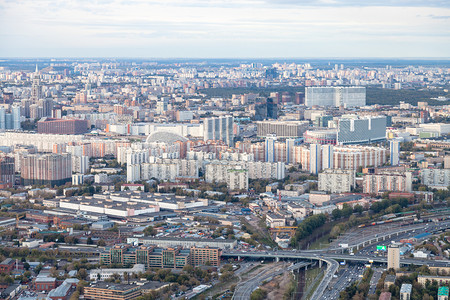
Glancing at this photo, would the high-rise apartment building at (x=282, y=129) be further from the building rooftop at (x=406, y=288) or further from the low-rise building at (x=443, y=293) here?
the low-rise building at (x=443, y=293)

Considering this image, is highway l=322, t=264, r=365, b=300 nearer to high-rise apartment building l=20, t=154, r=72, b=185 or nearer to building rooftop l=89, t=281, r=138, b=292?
building rooftop l=89, t=281, r=138, b=292

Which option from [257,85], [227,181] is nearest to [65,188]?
[227,181]

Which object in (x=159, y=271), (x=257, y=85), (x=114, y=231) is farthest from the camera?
(x=257, y=85)

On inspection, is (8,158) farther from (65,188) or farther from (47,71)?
→ (47,71)

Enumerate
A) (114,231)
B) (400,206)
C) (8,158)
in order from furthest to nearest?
(8,158), (400,206), (114,231)

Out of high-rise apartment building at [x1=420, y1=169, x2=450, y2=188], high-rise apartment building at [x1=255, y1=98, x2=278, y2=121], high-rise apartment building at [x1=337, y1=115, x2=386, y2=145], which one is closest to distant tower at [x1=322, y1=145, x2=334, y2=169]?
high-rise apartment building at [x1=420, y1=169, x2=450, y2=188]

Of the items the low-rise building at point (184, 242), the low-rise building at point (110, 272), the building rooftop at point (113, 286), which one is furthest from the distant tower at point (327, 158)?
the building rooftop at point (113, 286)
